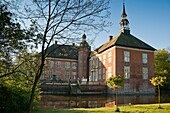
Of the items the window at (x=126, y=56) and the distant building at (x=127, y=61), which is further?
the window at (x=126, y=56)

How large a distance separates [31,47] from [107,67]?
30.7m

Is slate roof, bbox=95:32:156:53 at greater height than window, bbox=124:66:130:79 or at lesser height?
greater

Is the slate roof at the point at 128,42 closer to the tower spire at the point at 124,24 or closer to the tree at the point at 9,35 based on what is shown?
the tower spire at the point at 124,24

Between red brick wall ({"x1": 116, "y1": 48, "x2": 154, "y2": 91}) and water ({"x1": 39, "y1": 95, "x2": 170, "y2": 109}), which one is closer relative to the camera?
water ({"x1": 39, "y1": 95, "x2": 170, "y2": 109})

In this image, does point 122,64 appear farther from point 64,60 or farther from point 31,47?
point 31,47

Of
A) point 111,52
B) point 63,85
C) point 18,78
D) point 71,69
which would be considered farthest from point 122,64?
point 18,78

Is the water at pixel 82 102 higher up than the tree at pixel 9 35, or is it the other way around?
the tree at pixel 9 35

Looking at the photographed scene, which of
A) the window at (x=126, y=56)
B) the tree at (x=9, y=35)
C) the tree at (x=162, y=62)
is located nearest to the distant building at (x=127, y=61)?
the window at (x=126, y=56)

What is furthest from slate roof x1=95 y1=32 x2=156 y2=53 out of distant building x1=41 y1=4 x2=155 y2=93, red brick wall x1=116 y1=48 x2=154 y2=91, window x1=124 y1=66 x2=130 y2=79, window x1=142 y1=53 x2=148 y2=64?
window x1=124 y1=66 x2=130 y2=79

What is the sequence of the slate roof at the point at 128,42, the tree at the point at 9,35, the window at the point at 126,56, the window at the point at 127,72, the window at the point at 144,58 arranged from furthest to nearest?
the window at the point at 144,58, the window at the point at 126,56, the slate roof at the point at 128,42, the window at the point at 127,72, the tree at the point at 9,35

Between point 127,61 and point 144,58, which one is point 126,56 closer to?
point 127,61

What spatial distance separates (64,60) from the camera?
157 feet

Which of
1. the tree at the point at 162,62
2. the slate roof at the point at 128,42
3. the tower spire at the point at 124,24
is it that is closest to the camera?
the slate roof at the point at 128,42

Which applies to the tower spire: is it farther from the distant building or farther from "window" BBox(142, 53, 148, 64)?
"window" BBox(142, 53, 148, 64)
